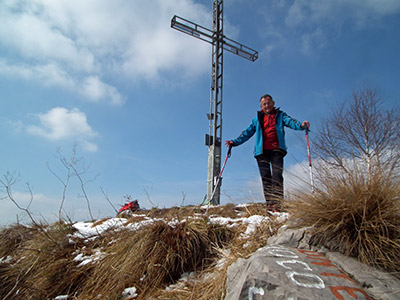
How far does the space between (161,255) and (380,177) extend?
2.04 metres

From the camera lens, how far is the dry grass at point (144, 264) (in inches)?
79.0

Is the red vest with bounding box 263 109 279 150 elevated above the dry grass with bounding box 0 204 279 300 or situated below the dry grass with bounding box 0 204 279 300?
above

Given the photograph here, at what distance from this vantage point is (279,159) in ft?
11.1

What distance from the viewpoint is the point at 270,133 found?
3547mm

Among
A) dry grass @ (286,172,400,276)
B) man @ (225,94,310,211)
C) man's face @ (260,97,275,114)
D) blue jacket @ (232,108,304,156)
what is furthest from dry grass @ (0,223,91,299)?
man's face @ (260,97,275,114)

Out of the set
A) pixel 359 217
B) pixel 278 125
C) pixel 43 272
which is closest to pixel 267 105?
pixel 278 125

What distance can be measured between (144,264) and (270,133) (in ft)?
8.49

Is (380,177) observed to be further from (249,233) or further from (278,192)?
(249,233)

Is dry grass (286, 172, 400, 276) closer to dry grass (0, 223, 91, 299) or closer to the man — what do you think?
the man

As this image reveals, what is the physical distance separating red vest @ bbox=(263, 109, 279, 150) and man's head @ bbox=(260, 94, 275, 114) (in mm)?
70

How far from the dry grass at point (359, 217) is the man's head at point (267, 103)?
208 centimetres

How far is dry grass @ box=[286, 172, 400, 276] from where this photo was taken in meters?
1.42

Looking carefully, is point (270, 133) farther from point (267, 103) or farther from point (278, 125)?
point (267, 103)

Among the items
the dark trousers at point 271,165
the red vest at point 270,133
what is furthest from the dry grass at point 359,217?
the red vest at point 270,133
